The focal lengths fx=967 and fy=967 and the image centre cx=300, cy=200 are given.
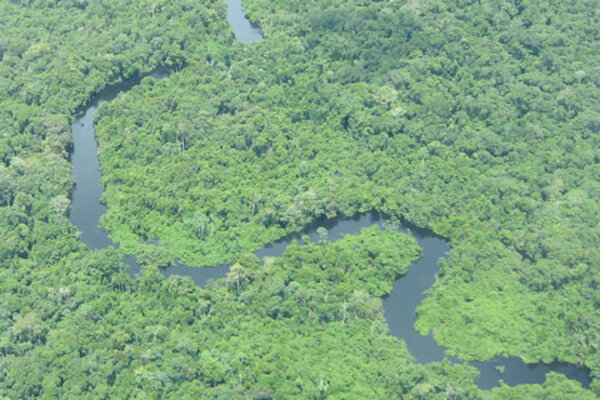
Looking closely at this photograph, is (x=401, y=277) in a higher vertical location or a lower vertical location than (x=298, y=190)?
lower

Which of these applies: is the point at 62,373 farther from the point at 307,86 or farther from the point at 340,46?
the point at 340,46

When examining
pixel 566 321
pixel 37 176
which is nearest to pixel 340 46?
pixel 37 176

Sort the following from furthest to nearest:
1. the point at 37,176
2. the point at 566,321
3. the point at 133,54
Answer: the point at 133,54 < the point at 37,176 < the point at 566,321

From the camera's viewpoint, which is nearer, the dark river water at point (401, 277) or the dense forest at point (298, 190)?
the dense forest at point (298, 190)

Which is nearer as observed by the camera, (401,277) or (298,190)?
(401,277)

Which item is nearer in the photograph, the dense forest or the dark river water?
the dense forest
